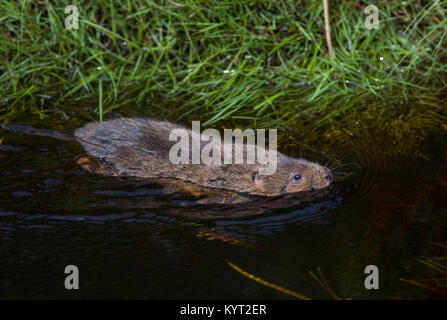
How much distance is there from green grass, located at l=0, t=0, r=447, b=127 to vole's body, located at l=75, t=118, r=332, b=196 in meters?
0.93

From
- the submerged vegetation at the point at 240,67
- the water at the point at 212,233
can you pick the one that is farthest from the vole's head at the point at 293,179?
the submerged vegetation at the point at 240,67

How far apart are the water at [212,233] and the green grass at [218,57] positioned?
1.22 m

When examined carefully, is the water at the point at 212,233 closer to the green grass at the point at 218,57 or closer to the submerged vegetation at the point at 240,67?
the submerged vegetation at the point at 240,67

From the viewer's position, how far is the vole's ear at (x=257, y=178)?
15.0 feet

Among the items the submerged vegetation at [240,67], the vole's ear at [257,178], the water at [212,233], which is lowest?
the water at [212,233]

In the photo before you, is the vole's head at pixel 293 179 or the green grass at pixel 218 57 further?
the green grass at pixel 218 57

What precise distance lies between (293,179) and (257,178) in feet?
0.91

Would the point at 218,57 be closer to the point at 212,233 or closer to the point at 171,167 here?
the point at 171,167

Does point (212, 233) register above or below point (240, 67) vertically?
below

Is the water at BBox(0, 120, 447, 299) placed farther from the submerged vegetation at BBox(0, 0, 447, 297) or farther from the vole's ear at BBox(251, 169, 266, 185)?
the submerged vegetation at BBox(0, 0, 447, 297)

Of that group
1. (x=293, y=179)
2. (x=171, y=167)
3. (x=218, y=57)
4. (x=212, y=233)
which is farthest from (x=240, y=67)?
(x=212, y=233)

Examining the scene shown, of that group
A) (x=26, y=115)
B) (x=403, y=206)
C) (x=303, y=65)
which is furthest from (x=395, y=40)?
(x=26, y=115)

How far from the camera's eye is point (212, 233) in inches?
151
